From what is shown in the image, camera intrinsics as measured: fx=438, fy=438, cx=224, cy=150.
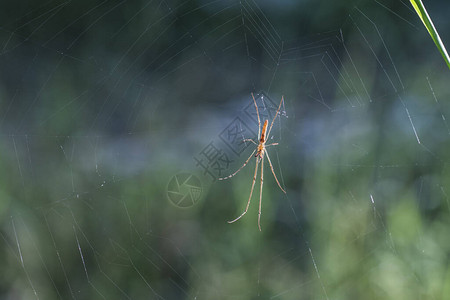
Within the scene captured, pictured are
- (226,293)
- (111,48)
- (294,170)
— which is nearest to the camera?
(226,293)

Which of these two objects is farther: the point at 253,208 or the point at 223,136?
the point at 223,136

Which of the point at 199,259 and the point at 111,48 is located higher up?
the point at 111,48

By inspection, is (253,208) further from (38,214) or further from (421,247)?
(38,214)

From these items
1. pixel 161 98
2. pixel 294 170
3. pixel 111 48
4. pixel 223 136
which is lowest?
pixel 294 170

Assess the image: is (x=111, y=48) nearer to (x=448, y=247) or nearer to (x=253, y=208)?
(x=253, y=208)

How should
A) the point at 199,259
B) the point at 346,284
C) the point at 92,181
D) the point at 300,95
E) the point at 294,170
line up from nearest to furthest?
the point at 346,284, the point at 199,259, the point at 92,181, the point at 294,170, the point at 300,95

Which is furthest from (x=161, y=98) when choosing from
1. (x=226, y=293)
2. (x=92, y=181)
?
(x=226, y=293)
